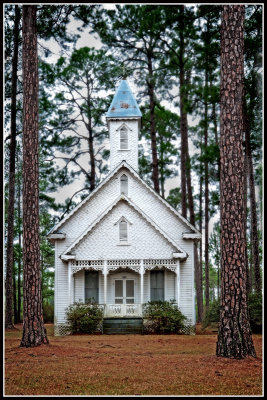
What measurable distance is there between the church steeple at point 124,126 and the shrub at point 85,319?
26.7 ft

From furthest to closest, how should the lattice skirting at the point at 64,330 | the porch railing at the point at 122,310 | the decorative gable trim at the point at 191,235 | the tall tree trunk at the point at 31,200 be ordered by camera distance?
the decorative gable trim at the point at 191,235, the porch railing at the point at 122,310, the lattice skirting at the point at 64,330, the tall tree trunk at the point at 31,200

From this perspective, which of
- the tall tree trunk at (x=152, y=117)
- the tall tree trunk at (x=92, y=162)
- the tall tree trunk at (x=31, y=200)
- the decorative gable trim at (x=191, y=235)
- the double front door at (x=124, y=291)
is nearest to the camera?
the tall tree trunk at (x=31, y=200)

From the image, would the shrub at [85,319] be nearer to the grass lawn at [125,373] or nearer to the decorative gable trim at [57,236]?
the decorative gable trim at [57,236]

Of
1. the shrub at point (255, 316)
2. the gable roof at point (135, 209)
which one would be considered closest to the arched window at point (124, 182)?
the gable roof at point (135, 209)

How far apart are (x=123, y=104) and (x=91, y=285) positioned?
9784 mm

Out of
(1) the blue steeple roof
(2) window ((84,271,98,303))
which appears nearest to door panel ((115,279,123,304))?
(2) window ((84,271,98,303))

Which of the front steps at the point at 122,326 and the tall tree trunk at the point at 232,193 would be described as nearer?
the tall tree trunk at the point at 232,193

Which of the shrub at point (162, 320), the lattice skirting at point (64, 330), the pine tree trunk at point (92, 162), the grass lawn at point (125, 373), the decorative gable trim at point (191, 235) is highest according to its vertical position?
the pine tree trunk at point (92, 162)

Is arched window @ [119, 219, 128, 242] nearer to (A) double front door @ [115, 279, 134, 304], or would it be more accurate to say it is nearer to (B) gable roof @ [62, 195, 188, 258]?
(B) gable roof @ [62, 195, 188, 258]

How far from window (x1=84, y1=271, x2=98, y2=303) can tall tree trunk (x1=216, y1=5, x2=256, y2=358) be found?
13567mm

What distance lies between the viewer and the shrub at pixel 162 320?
20.5 metres

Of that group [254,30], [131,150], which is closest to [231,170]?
[254,30]

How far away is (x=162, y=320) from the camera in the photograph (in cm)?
2064

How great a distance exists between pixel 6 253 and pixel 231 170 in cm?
1682
